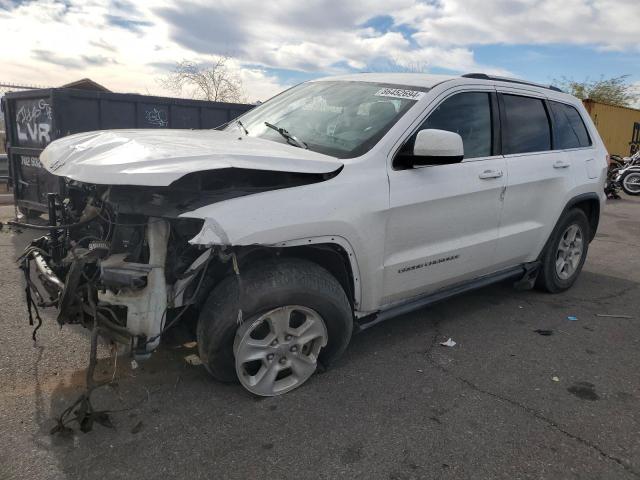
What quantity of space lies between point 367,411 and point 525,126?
9.16 ft

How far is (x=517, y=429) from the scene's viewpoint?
110 inches

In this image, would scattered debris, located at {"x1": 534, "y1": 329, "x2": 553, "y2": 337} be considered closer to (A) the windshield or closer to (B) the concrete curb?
(A) the windshield

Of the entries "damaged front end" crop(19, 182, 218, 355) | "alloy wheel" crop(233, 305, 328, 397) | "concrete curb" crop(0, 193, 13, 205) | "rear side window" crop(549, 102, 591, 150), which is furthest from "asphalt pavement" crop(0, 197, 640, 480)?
"concrete curb" crop(0, 193, 13, 205)

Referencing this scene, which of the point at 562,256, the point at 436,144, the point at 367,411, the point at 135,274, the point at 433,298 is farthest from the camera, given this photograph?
the point at 562,256

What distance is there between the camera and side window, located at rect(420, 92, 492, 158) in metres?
3.54

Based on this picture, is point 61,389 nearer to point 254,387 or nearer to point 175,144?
point 254,387

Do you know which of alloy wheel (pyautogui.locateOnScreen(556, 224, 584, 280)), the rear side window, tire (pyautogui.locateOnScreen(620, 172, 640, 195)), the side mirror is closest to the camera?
the side mirror

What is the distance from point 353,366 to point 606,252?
17.7ft

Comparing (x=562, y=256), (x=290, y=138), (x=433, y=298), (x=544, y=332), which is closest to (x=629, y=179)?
(x=562, y=256)

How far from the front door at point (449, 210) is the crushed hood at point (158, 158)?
2.08ft

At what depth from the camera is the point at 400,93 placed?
138 inches

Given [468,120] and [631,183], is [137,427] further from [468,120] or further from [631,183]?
[631,183]

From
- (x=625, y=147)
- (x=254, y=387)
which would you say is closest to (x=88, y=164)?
(x=254, y=387)

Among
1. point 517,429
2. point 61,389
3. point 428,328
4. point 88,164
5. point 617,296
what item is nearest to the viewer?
point 88,164
